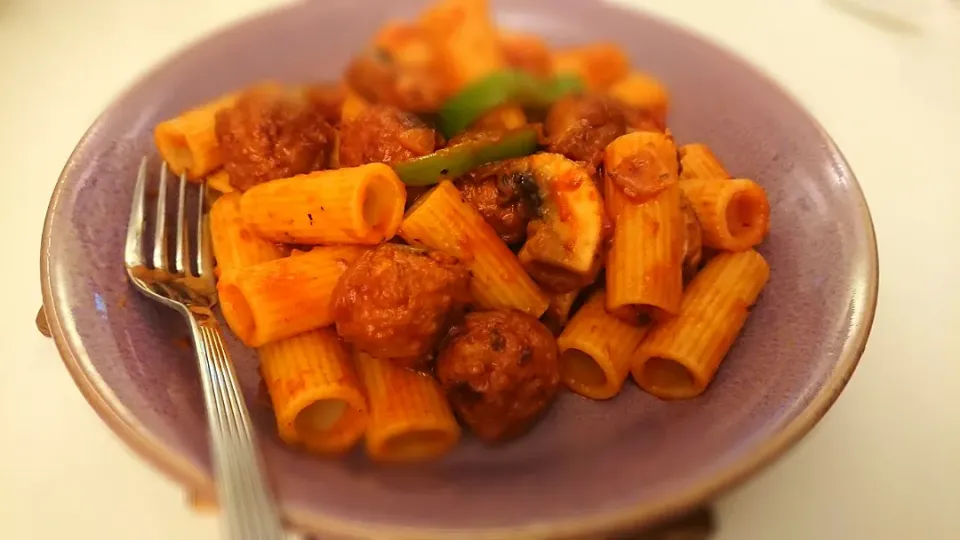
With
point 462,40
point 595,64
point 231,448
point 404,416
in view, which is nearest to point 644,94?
point 595,64

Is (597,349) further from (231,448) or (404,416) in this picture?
(231,448)

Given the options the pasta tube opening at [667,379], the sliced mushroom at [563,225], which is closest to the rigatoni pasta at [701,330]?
the pasta tube opening at [667,379]

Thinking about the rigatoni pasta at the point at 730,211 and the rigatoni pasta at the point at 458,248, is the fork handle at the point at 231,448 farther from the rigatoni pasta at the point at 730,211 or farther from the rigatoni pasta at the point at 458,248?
the rigatoni pasta at the point at 730,211

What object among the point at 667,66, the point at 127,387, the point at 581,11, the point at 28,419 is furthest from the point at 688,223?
the point at 28,419

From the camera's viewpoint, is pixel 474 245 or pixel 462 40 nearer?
pixel 474 245

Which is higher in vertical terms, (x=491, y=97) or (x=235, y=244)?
(x=491, y=97)
